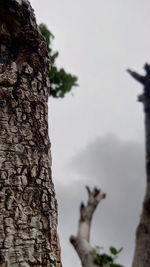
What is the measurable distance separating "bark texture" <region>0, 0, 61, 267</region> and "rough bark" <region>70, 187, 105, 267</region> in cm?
508

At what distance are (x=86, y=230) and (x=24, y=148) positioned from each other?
20.1ft

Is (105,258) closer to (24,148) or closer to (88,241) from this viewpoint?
(88,241)

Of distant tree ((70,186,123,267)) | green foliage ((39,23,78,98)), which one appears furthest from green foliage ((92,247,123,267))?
green foliage ((39,23,78,98))

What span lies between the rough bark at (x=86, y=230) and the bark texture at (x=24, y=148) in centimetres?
508

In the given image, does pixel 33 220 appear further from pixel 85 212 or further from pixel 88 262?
pixel 85 212

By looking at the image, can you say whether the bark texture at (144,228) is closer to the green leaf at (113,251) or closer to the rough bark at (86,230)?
the green leaf at (113,251)

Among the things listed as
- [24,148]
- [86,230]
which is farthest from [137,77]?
[24,148]

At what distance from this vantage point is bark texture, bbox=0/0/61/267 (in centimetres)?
229

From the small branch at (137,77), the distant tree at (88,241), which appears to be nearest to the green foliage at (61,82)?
the small branch at (137,77)

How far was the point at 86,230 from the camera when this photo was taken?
328 inches

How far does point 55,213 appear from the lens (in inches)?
97.3

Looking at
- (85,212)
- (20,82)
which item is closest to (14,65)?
(20,82)

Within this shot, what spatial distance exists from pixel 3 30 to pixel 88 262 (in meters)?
5.36

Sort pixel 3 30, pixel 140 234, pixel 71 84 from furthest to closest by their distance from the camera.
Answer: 1. pixel 71 84
2. pixel 140 234
3. pixel 3 30
